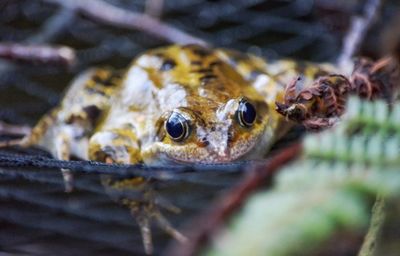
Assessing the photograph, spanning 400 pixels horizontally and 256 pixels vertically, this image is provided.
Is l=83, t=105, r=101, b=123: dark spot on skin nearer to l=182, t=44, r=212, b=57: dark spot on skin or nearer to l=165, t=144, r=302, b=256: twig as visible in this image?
l=182, t=44, r=212, b=57: dark spot on skin

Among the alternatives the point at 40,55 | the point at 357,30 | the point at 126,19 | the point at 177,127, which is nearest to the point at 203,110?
the point at 177,127

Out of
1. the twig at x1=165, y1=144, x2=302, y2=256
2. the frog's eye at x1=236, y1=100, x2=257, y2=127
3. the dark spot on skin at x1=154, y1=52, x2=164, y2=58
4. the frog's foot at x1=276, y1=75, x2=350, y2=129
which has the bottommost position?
the twig at x1=165, y1=144, x2=302, y2=256

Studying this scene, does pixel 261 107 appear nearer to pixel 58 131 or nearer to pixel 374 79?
pixel 374 79

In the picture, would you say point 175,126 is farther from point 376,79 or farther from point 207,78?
point 376,79

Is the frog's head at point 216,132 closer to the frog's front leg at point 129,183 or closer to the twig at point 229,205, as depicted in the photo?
the frog's front leg at point 129,183

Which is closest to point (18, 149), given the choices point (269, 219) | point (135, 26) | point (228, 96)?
point (228, 96)

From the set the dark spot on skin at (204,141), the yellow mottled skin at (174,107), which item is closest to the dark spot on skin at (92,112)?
the yellow mottled skin at (174,107)

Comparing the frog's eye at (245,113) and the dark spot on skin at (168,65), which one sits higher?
the dark spot on skin at (168,65)

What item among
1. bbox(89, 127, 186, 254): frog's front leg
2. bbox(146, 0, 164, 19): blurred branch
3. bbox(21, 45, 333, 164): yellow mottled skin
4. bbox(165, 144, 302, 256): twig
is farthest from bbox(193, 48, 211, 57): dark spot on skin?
bbox(165, 144, 302, 256): twig
